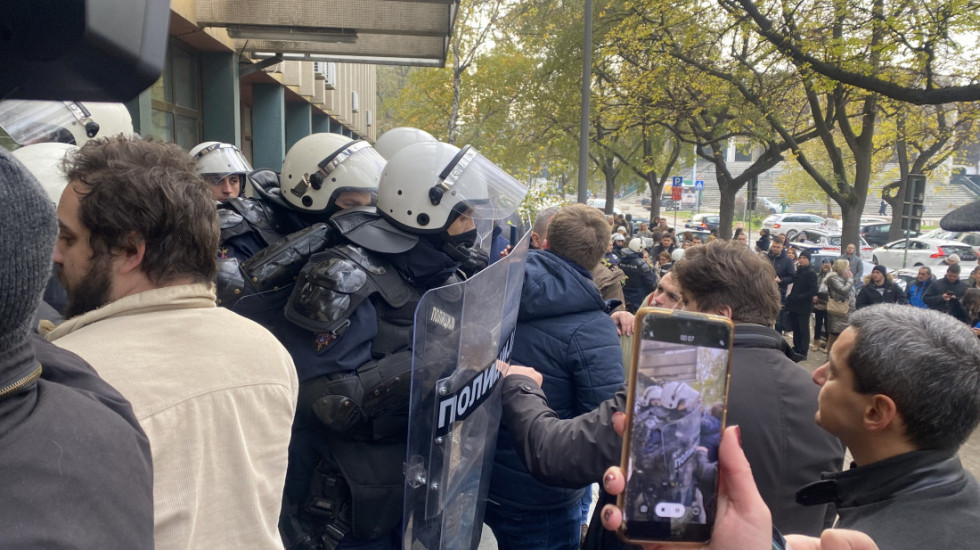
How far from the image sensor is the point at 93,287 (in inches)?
58.8

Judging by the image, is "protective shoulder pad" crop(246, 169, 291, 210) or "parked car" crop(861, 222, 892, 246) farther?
"parked car" crop(861, 222, 892, 246)

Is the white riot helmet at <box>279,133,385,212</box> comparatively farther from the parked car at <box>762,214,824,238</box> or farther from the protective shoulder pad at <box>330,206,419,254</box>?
the parked car at <box>762,214,824,238</box>

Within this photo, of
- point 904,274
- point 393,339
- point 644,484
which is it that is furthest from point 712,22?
point 644,484

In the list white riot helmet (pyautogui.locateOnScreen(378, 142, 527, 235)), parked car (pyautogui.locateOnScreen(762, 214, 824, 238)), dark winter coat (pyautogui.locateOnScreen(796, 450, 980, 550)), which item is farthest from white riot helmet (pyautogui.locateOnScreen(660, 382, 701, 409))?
parked car (pyautogui.locateOnScreen(762, 214, 824, 238))

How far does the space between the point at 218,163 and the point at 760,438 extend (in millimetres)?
3688

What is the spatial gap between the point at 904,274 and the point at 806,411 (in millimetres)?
15889

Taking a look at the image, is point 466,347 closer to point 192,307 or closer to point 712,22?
point 192,307

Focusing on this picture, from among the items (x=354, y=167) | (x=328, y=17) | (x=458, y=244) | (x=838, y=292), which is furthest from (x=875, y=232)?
(x=458, y=244)

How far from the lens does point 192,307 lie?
1521 mm

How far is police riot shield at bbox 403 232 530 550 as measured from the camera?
1821mm

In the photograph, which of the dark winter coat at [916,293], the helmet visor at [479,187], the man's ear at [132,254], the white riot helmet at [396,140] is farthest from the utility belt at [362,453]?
the dark winter coat at [916,293]

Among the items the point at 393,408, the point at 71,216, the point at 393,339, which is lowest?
the point at 393,408

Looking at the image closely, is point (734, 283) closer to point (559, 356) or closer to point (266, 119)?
point (559, 356)

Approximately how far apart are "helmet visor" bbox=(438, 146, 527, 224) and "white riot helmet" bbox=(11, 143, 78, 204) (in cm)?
131
